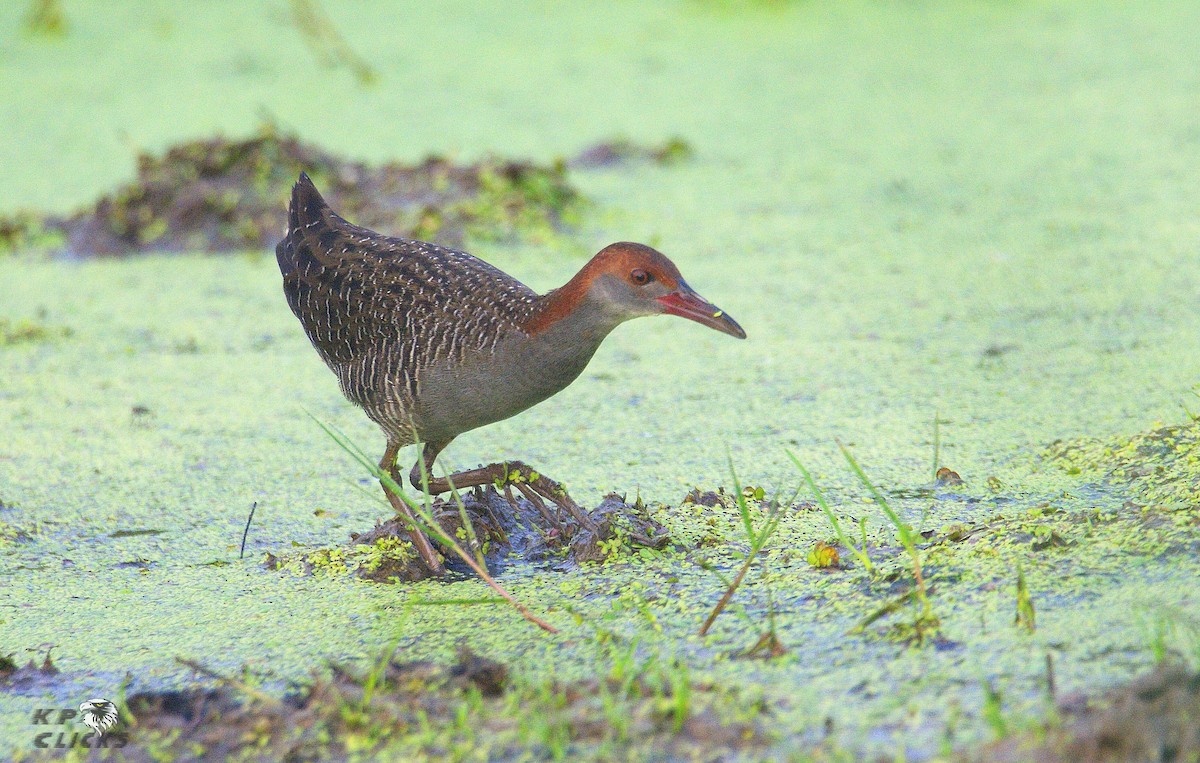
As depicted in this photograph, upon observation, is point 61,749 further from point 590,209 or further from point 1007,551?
point 590,209

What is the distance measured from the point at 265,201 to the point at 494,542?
3263 mm

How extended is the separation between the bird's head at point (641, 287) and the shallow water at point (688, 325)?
21.5 inches

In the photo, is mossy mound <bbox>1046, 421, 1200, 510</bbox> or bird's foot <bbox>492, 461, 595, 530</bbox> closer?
mossy mound <bbox>1046, 421, 1200, 510</bbox>

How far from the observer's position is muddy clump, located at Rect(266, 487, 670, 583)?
3.11m

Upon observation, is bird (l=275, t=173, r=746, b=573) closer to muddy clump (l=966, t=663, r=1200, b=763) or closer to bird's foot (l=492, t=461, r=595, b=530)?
bird's foot (l=492, t=461, r=595, b=530)

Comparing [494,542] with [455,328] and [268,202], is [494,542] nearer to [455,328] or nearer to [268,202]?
[455,328]

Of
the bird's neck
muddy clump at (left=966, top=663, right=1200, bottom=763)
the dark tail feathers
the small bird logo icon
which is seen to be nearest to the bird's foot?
the bird's neck

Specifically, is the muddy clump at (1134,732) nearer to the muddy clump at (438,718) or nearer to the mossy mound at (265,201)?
the muddy clump at (438,718)

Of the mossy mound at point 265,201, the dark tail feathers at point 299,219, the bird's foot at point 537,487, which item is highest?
the mossy mound at point 265,201

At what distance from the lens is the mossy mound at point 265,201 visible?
5824 mm

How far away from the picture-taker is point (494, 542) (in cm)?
327

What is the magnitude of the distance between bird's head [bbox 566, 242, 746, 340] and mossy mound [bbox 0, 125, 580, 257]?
2754mm

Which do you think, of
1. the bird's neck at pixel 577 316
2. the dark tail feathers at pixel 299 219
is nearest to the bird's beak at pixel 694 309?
the bird's neck at pixel 577 316

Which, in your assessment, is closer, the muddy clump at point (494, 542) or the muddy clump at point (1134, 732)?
the muddy clump at point (1134, 732)
